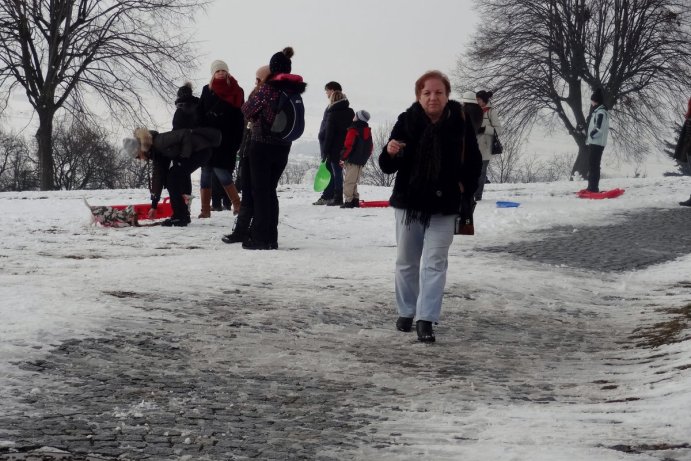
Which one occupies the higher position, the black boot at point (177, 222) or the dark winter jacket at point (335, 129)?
the dark winter jacket at point (335, 129)

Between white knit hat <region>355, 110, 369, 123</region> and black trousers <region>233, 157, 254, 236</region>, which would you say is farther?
white knit hat <region>355, 110, 369, 123</region>

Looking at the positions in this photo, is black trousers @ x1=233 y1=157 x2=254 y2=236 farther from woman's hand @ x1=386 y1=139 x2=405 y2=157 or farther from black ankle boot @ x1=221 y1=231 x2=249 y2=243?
woman's hand @ x1=386 y1=139 x2=405 y2=157

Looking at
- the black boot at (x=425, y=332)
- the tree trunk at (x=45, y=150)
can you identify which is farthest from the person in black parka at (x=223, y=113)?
the tree trunk at (x=45, y=150)

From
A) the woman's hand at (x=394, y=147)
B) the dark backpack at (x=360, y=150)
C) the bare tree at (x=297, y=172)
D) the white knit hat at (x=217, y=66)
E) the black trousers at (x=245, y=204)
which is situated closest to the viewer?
the woman's hand at (x=394, y=147)

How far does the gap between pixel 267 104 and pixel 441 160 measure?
3.75m

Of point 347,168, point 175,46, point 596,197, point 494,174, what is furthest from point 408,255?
point 494,174

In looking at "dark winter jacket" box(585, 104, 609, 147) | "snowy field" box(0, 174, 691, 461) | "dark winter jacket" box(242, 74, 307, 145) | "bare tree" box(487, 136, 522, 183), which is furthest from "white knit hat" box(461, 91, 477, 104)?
"bare tree" box(487, 136, 522, 183)

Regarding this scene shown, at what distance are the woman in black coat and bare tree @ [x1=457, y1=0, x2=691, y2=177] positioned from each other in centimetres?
3197

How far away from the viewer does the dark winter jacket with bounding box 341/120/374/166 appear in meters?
14.8

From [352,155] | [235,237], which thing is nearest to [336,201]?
[352,155]

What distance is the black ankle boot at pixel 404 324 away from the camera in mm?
6289

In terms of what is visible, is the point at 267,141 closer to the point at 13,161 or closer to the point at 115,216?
the point at 115,216

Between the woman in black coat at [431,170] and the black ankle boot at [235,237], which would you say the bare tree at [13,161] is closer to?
the black ankle boot at [235,237]

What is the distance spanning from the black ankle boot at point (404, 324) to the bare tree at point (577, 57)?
3205cm
